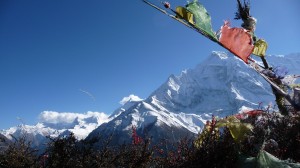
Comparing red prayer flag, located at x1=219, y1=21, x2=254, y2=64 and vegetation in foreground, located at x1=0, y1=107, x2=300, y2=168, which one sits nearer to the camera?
vegetation in foreground, located at x1=0, y1=107, x2=300, y2=168

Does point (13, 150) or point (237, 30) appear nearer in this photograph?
point (237, 30)

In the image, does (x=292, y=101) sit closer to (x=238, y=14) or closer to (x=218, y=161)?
(x=218, y=161)

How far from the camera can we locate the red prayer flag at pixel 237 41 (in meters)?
5.57

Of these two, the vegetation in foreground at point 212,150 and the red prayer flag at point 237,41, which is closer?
the vegetation in foreground at point 212,150

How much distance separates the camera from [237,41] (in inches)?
222

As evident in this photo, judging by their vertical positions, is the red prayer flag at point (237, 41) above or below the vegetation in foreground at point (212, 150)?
above

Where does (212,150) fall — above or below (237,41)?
below

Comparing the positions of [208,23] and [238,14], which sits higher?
[238,14]

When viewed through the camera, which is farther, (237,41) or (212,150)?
(237,41)

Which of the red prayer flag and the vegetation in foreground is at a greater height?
the red prayer flag

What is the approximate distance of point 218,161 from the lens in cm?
479

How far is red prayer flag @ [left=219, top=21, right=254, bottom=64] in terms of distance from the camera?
5574mm

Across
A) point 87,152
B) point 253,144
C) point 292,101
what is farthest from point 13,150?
point 292,101

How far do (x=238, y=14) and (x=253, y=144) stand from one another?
305 cm
